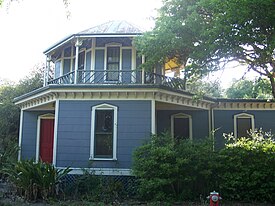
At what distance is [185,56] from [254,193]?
554 centimetres

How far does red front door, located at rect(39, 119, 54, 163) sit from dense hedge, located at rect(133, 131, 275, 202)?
7031 mm

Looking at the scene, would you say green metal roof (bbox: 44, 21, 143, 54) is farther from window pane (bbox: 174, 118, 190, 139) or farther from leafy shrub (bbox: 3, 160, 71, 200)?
leafy shrub (bbox: 3, 160, 71, 200)

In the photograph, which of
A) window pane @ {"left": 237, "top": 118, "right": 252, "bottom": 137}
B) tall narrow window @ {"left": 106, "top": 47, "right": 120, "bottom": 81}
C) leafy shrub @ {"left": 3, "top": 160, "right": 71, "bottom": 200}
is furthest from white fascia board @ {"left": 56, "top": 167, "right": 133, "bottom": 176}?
window pane @ {"left": 237, "top": 118, "right": 252, "bottom": 137}

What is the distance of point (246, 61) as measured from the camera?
11.7 m

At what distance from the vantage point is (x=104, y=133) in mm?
12609

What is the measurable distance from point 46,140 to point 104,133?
5062 millimetres

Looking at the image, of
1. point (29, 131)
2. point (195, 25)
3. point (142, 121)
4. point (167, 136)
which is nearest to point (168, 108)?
point (142, 121)

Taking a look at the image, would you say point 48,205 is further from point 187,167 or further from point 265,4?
point 265,4

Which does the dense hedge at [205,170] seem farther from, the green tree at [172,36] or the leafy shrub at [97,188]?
the green tree at [172,36]

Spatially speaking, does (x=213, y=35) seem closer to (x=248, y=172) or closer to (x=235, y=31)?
(x=235, y=31)

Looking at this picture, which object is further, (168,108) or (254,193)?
(168,108)

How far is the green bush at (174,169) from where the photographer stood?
33.4 feet

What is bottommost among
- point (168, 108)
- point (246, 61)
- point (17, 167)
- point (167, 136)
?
point (17, 167)

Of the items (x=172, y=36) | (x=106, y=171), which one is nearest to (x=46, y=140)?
(x=106, y=171)
